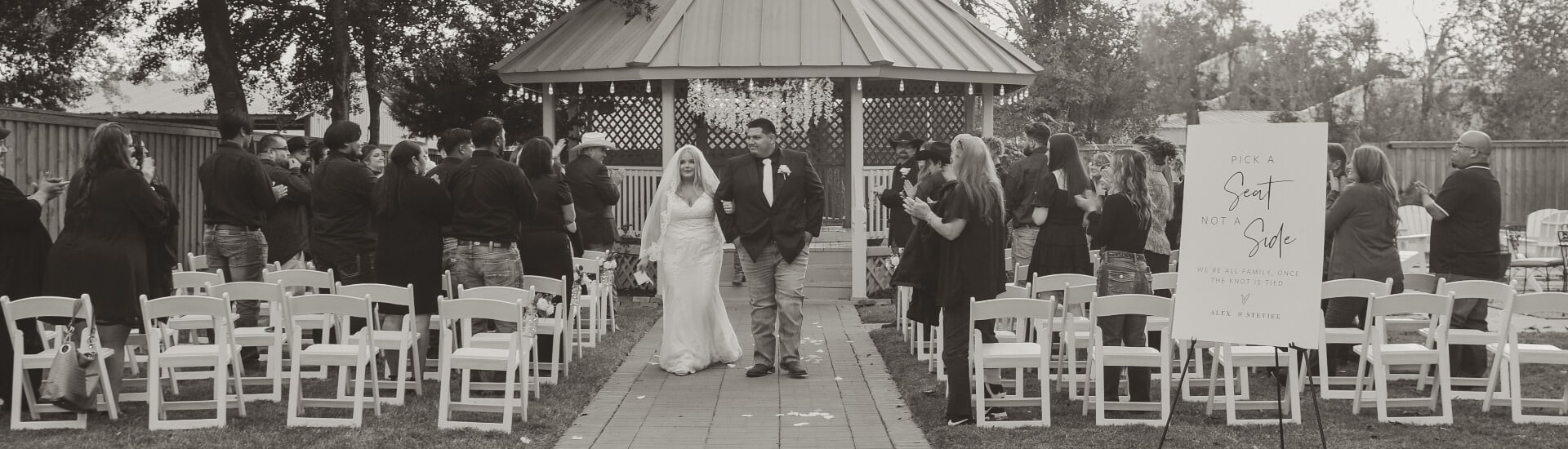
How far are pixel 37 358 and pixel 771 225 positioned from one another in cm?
442

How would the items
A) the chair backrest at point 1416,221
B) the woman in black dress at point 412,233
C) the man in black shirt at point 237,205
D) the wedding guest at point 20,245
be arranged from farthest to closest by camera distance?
1. the chair backrest at point 1416,221
2. the man in black shirt at point 237,205
3. the woman in black dress at point 412,233
4. the wedding guest at point 20,245

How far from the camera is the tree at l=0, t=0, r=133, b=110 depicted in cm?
1531

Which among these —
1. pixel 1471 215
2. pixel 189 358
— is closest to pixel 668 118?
pixel 189 358

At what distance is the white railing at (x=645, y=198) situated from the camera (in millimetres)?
15297

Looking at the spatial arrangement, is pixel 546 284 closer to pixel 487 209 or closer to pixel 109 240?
pixel 487 209

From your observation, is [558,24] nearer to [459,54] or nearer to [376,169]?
[459,54]

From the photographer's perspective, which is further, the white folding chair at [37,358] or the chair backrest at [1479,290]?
the chair backrest at [1479,290]

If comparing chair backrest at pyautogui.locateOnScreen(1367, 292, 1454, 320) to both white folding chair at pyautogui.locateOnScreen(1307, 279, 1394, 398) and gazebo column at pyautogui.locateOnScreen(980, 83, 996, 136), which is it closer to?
white folding chair at pyautogui.locateOnScreen(1307, 279, 1394, 398)

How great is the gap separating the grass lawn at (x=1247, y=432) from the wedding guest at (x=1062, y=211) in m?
1.31

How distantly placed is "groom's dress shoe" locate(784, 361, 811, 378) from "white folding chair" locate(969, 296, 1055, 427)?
1940mm

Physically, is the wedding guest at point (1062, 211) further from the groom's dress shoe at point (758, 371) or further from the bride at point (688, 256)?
the bride at point (688, 256)

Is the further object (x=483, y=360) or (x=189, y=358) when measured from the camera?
(x=483, y=360)

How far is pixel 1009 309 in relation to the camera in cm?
668

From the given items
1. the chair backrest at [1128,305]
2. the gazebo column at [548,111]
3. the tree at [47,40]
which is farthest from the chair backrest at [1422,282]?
the tree at [47,40]
